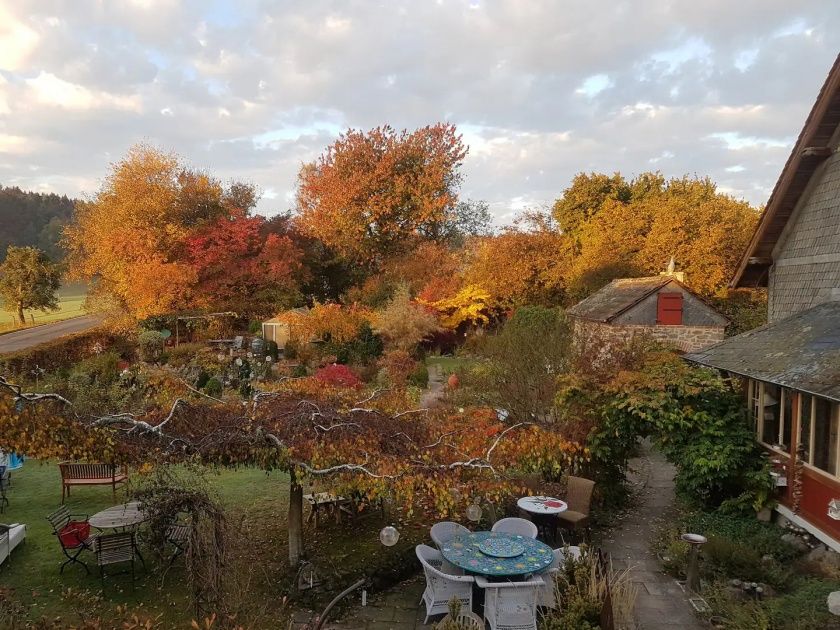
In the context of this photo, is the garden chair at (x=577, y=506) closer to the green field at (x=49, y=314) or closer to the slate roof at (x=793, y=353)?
the slate roof at (x=793, y=353)

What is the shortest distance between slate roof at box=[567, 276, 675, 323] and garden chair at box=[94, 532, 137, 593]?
52.4ft

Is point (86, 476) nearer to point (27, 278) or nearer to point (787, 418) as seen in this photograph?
point (787, 418)

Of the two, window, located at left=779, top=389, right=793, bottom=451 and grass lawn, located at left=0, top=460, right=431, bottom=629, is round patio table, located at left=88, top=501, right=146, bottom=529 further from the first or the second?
window, located at left=779, top=389, right=793, bottom=451

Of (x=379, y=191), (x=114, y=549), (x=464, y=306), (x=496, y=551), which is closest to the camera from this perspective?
(x=496, y=551)

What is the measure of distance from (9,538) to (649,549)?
9.96 metres

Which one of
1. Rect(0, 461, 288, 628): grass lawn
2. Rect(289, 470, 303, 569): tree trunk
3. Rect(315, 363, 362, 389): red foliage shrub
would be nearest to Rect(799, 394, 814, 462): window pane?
Rect(289, 470, 303, 569): tree trunk

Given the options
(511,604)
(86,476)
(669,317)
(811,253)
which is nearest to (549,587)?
(511,604)

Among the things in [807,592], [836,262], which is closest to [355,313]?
[836,262]

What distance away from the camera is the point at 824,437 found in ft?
27.1

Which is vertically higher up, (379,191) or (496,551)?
(379,191)

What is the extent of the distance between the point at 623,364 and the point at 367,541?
6323 mm

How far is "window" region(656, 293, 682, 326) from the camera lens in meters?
19.4

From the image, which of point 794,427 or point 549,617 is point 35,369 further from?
point 794,427

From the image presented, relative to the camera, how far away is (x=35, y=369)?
18.3m
